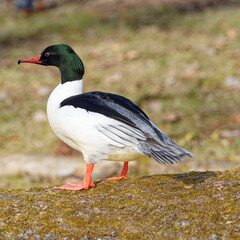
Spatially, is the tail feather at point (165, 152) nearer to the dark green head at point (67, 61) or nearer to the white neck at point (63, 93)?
the white neck at point (63, 93)

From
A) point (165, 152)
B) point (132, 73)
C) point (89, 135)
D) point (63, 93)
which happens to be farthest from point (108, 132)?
point (132, 73)

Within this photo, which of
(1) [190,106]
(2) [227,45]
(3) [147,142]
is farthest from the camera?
(2) [227,45]

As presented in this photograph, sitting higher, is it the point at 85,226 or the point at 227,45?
the point at 227,45

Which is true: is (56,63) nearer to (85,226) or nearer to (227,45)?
(85,226)

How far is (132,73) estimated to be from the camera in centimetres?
884

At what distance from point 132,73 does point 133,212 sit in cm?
626

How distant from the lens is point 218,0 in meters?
13.3

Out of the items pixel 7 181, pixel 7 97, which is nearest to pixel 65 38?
pixel 7 97

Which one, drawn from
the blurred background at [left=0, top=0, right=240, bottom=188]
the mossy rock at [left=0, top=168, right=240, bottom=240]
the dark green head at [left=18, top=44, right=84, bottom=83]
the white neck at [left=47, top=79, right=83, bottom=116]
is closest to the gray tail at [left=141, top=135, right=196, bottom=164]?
the mossy rock at [left=0, top=168, right=240, bottom=240]

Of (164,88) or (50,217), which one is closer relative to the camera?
(50,217)

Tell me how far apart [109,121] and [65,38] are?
312 inches

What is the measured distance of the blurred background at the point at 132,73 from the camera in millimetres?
5906

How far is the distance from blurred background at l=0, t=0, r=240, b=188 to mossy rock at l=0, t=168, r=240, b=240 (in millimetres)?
2742

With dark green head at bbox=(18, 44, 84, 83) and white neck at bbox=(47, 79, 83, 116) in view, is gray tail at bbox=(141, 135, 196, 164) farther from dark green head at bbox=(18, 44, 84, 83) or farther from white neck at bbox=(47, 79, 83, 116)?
dark green head at bbox=(18, 44, 84, 83)
